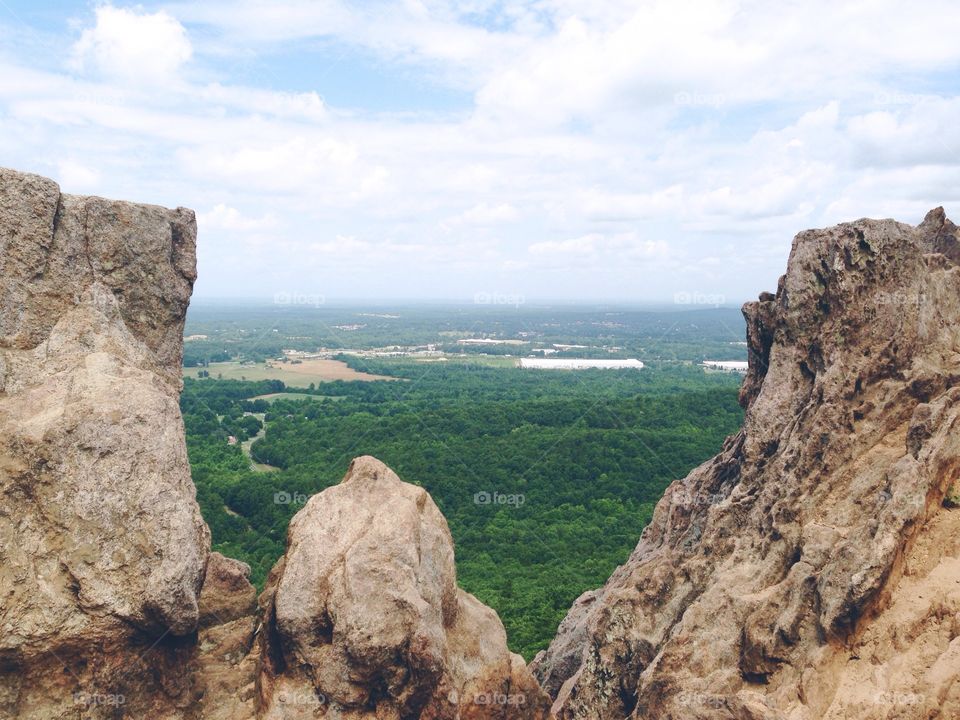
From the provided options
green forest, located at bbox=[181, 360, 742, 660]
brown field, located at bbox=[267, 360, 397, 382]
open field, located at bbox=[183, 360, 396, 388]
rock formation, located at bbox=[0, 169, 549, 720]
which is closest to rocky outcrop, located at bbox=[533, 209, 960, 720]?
rock formation, located at bbox=[0, 169, 549, 720]

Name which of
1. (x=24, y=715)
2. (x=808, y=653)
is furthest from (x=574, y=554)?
(x=24, y=715)

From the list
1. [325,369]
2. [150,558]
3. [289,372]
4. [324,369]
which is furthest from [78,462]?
[324,369]

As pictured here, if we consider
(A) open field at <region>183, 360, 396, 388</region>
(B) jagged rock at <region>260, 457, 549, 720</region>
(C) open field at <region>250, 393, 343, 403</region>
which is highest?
(B) jagged rock at <region>260, 457, 549, 720</region>

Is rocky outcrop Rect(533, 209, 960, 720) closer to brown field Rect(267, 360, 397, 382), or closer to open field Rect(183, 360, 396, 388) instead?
open field Rect(183, 360, 396, 388)

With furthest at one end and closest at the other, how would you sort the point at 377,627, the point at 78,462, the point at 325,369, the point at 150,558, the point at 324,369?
the point at 324,369, the point at 325,369, the point at 377,627, the point at 150,558, the point at 78,462

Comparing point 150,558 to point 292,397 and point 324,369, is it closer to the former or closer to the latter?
point 292,397

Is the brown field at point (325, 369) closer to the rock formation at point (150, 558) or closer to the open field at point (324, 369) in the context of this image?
the open field at point (324, 369)
